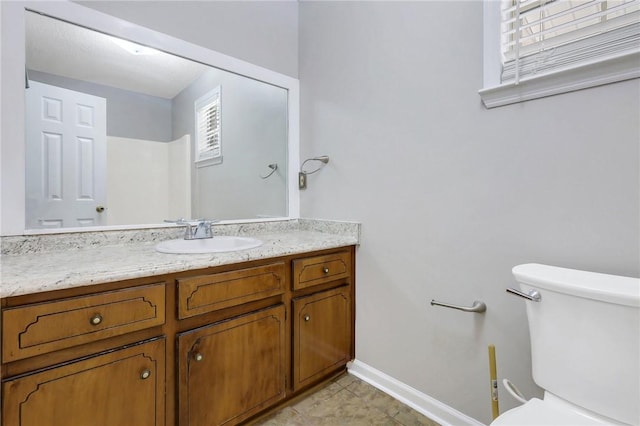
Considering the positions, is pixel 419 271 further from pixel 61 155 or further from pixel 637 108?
pixel 61 155

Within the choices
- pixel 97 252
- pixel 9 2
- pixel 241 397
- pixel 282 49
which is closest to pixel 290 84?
pixel 282 49

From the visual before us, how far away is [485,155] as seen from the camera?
1.27m

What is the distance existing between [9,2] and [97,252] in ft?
3.36

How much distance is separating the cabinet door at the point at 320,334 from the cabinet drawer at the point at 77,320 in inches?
26.4

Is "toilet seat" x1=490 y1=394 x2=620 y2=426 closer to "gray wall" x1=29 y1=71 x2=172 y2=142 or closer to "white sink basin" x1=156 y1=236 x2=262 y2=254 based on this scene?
"white sink basin" x1=156 y1=236 x2=262 y2=254

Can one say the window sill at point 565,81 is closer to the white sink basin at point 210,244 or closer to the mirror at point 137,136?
the white sink basin at point 210,244

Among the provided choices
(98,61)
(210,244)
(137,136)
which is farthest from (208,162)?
(98,61)

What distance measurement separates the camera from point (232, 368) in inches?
49.7

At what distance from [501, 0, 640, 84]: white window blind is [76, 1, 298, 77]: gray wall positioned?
1.33 metres

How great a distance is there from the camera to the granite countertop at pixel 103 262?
851 mm

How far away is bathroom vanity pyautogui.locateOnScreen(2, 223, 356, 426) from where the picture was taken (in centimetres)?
86

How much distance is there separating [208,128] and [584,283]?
1.79m

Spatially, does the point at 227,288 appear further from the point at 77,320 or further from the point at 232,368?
the point at 77,320

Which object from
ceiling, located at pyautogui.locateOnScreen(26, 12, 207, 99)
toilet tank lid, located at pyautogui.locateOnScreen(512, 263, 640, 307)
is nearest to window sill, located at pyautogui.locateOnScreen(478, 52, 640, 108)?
toilet tank lid, located at pyautogui.locateOnScreen(512, 263, 640, 307)
